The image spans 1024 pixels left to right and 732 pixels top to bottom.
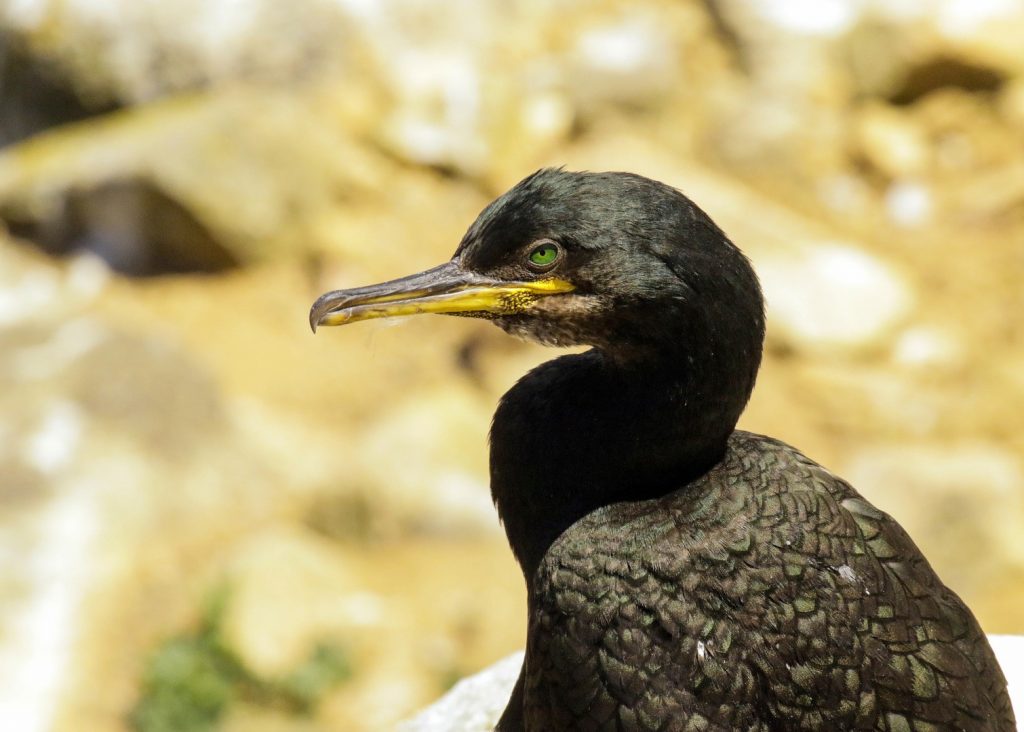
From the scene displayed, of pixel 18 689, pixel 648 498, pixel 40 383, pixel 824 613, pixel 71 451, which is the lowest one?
pixel 824 613

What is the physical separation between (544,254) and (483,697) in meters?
2.10

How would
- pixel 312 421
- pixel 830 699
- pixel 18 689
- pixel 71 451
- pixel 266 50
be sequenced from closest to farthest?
1. pixel 830 699
2. pixel 18 689
3. pixel 71 451
4. pixel 312 421
5. pixel 266 50

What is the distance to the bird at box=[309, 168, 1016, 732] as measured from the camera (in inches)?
119

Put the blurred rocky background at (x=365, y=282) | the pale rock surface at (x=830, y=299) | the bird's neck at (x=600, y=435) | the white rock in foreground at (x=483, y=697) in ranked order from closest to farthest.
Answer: the bird's neck at (x=600, y=435)
the white rock in foreground at (x=483, y=697)
the blurred rocky background at (x=365, y=282)
the pale rock surface at (x=830, y=299)

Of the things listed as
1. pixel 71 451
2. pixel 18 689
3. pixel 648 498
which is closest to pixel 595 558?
pixel 648 498

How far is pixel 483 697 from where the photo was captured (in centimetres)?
455

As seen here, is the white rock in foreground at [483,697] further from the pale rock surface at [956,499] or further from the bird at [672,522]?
the pale rock surface at [956,499]

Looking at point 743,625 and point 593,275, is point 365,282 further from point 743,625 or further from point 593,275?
point 743,625

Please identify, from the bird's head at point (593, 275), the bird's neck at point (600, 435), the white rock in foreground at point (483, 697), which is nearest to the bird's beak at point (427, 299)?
the bird's head at point (593, 275)

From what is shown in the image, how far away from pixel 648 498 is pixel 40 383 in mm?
7005

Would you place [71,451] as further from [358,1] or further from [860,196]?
[860,196]

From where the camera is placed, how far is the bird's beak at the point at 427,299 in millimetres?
3232

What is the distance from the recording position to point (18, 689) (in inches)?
304

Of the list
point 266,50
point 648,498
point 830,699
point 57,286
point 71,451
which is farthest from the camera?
point 266,50
